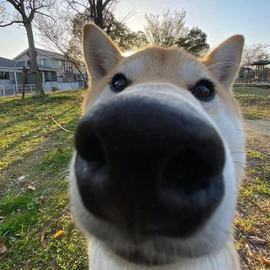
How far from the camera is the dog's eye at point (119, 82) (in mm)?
2584

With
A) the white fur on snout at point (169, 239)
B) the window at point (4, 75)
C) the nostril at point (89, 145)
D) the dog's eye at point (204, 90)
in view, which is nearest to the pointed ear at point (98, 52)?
the dog's eye at point (204, 90)

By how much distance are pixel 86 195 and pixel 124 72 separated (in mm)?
1731

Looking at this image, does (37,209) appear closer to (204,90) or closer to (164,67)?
(164,67)

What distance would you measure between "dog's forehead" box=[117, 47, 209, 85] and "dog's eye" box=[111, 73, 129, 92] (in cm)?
5

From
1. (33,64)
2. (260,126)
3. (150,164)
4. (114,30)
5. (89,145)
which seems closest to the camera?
(150,164)

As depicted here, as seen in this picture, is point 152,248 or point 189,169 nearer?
point 189,169

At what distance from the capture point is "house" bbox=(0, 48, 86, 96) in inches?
1522

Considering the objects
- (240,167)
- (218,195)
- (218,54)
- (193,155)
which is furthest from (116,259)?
(218,54)

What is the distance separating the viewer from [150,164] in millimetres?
848

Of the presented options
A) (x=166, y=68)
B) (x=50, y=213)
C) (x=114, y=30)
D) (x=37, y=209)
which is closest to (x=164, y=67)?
(x=166, y=68)

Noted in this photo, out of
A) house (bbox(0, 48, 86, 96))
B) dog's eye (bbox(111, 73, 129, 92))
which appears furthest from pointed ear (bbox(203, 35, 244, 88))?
house (bbox(0, 48, 86, 96))

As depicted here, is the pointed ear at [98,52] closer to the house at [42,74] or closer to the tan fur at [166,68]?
the tan fur at [166,68]

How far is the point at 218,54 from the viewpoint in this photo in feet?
10.6

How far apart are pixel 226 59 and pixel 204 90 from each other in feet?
3.27
